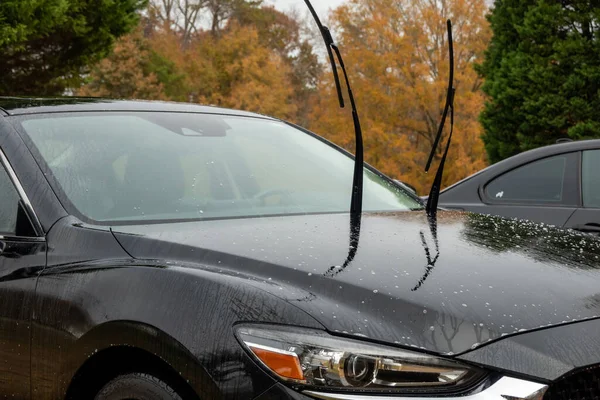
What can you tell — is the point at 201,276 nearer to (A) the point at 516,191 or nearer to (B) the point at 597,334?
(B) the point at 597,334

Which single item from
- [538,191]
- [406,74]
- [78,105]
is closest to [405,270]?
[78,105]

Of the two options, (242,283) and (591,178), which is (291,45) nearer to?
(591,178)

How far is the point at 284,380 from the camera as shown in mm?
1982

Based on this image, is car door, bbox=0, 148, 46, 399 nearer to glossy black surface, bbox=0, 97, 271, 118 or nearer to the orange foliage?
glossy black surface, bbox=0, 97, 271, 118

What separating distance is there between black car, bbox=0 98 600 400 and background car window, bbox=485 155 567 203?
86.3 inches

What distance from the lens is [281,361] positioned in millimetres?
2004

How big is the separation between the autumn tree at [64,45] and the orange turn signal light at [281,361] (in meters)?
16.1

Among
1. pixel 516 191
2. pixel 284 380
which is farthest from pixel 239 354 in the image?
pixel 516 191

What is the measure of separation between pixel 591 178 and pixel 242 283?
12.3 ft

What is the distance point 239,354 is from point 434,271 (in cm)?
58

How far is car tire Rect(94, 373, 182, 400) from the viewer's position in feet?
7.14

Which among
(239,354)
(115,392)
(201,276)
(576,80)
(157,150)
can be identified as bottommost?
(115,392)

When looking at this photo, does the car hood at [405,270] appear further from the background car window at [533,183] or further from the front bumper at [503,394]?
the background car window at [533,183]

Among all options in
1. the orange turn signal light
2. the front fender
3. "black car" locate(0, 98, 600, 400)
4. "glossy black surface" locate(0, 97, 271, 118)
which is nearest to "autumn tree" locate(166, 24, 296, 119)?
"glossy black surface" locate(0, 97, 271, 118)
